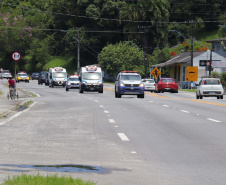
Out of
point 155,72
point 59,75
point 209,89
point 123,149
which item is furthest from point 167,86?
point 123,149

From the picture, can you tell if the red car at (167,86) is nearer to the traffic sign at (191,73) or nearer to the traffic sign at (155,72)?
the traffic sign at (191,73)

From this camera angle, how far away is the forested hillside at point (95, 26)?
290 feet

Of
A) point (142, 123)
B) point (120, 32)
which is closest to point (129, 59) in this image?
point (120, 32)

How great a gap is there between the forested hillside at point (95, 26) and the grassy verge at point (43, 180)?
74737 millimetres

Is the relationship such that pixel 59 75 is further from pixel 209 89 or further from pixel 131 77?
pixel 209 89

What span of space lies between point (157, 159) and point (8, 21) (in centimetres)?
12059

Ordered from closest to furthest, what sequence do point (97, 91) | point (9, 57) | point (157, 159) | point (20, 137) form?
point (157, 159)
point (20, 137)
point (97, 91)
point (9, 57)

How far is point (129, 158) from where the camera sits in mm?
10227

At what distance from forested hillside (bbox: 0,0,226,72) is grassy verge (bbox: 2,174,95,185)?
7474 centimetres

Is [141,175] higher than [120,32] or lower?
lower

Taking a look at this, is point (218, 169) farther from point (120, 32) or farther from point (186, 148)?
point (120, 32)

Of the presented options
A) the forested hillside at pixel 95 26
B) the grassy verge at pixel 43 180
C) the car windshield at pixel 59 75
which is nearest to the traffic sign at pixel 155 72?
the car windshield at pixel 59 75

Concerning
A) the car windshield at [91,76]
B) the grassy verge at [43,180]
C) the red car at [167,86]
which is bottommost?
the red car at [167,86]

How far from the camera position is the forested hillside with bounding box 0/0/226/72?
3482 inches
